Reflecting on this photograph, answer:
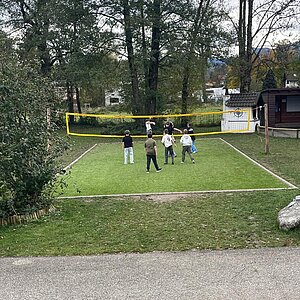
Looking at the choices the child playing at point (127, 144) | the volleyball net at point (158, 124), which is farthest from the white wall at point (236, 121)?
the child playing at point (127, 144)

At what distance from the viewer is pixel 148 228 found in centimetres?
762

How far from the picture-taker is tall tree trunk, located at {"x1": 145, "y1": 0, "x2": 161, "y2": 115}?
1135 inches

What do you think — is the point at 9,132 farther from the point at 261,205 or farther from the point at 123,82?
the point at 123,82

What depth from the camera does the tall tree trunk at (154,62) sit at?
28.8m

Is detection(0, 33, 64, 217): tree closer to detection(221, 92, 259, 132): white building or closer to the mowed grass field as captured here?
the mowed grass field

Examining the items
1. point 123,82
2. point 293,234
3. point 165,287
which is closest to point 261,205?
point 293,234

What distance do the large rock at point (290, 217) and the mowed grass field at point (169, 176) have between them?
11.4 ft

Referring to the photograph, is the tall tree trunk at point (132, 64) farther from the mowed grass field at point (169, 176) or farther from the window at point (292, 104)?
the mowed grass field at point (169, 176)

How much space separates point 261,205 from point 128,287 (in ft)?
15.4

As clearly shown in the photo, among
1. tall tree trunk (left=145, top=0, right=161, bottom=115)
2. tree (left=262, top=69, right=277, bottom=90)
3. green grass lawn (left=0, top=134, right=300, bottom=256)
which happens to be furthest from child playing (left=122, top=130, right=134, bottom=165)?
tree (left=262, top=69, right=277, bottom=90)

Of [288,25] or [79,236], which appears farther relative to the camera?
[288,25]

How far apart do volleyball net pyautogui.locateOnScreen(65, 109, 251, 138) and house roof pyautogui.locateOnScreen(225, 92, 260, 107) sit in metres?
0.72

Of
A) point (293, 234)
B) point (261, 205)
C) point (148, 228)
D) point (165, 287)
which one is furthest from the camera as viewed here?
point (261, 205)

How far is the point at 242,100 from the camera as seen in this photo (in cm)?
3192
